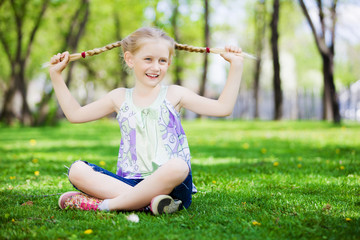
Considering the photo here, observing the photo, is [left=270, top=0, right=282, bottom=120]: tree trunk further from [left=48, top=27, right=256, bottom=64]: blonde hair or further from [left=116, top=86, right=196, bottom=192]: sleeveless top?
[left=116, top=86, right=196, bottom=192]: sleeveless top

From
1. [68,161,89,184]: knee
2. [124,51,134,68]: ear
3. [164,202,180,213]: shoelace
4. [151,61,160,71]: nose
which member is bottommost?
[164,202,180,213]: shoelace

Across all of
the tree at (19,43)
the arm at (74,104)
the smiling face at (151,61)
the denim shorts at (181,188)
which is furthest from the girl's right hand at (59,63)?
the tree at (19,43)

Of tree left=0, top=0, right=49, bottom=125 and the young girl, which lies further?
tree left=0, top=0, right=49, bottom=125

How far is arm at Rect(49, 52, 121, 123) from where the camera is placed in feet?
11.3

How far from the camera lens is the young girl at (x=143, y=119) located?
3.21 m

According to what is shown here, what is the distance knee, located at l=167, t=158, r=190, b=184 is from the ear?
999 millimetres

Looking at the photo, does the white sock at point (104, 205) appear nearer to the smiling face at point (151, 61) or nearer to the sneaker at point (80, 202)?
the sneaker at point (80, 202)

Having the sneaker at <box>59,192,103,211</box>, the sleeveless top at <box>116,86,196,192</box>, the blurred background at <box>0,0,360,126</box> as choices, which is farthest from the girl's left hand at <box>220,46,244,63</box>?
the blurred background at <box>0,0,360,126</box>

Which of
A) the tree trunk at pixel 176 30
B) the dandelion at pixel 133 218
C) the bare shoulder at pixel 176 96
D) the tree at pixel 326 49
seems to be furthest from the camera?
the tree trunk at pixel 176 30

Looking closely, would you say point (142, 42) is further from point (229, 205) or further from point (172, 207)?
point (229, 205)

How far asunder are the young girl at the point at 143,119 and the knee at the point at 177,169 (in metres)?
0.06

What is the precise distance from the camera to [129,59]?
350 cm

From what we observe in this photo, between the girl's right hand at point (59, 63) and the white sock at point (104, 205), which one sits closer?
the white sock at point (104, 205)

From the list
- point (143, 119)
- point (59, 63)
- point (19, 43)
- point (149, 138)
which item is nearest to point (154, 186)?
point (149, 138)
